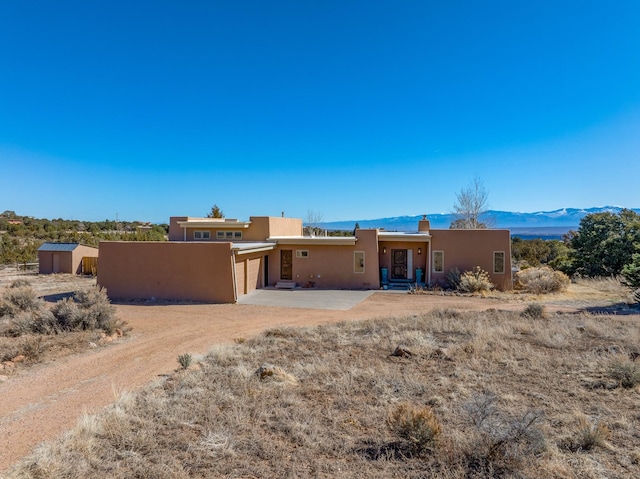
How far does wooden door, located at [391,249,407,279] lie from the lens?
2178cm

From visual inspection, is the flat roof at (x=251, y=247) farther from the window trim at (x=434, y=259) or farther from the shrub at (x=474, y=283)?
the shrub at (x=474, y=283)

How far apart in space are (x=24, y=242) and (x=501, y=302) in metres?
43.1

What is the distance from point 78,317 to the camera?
1079cm

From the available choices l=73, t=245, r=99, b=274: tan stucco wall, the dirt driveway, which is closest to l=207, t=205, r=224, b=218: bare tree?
l=73, t=245, r=99, b=274: tan stucco wall

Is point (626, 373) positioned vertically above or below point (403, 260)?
below

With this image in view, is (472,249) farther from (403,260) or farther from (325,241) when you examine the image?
(325,241)

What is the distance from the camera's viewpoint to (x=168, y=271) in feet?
57.0

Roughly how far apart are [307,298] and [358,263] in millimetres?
4186

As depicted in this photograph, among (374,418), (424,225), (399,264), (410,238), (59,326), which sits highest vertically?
(424,225)

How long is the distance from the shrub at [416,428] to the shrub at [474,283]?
1489 centimetres

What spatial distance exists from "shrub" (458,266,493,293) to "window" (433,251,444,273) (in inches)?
57.3

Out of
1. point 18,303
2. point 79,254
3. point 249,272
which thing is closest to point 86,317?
point 18,303

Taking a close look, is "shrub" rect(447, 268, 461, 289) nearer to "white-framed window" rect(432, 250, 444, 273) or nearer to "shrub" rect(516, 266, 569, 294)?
"white-framed window" rect(432, 250, 444, 273)

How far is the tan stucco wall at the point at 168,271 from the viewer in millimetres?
16766
